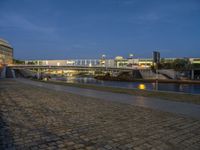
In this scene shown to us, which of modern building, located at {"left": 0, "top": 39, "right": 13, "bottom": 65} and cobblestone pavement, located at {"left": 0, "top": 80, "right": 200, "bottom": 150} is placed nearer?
cobblestone pavement, located at {"left": 0, "top": 80, "right": 200, "bottom": 150}

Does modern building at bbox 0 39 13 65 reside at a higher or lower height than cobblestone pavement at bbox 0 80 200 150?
higher

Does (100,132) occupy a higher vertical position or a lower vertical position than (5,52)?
lower

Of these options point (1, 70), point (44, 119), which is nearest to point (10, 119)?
point (44, 119)

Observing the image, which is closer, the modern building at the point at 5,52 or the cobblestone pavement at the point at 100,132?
the cobblestone pavement at the point at 100,132

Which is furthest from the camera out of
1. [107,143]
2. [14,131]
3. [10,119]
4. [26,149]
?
[10,119]

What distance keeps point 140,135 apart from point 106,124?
1.51 metres

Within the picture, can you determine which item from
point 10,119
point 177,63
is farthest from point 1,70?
point 177,63

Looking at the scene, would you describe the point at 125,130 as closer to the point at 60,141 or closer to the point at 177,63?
the point at 60,141

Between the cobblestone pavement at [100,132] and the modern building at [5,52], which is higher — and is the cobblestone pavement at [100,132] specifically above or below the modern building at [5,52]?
below

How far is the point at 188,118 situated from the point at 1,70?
288 feet

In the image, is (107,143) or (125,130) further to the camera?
(125,130)

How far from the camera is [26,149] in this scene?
15.0 feet

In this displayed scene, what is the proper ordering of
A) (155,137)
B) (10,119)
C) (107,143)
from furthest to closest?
(10,119) < (155,137) < (107,143)

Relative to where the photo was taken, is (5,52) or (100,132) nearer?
(100,132)
